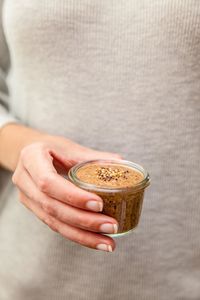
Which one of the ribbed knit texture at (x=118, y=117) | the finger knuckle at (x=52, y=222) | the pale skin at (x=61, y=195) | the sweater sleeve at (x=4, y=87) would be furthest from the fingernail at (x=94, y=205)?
the sweater sleeve at (x=4, y=87)

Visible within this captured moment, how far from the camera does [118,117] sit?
957 mm

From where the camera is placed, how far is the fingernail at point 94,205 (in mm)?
701

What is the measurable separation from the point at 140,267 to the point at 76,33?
0.47 metres

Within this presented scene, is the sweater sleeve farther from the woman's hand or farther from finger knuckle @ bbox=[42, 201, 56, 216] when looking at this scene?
finger knuckle @ bbox=[42, 201, 56, 216]

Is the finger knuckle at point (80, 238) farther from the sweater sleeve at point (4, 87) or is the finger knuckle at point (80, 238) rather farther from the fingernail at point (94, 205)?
the sweater sleeve at point (4, 87)

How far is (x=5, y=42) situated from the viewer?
1068 millimetres

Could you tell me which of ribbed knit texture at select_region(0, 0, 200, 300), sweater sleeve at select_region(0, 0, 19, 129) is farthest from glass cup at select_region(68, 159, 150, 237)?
sweater sleeve at select_region(0, 0, 19, 129)

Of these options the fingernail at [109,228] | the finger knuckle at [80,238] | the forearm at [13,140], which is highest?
the fingernail at [109,228]

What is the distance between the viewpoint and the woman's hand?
0.72 m

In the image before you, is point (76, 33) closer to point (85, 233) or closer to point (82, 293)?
point (85, 233)

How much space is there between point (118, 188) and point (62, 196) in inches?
3.2

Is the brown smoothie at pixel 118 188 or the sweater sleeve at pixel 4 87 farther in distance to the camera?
the sweater sleeve at pixel 4 87

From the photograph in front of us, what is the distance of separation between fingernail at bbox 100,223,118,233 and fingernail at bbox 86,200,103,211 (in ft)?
0.08

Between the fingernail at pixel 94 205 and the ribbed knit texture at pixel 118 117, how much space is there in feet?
0.89
